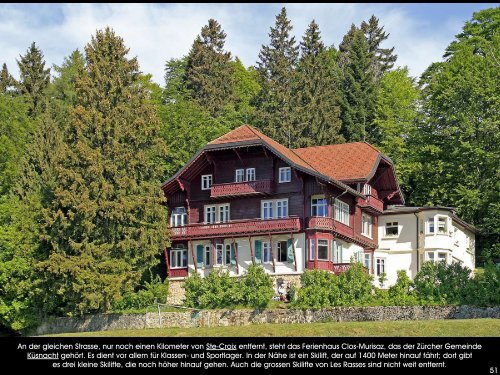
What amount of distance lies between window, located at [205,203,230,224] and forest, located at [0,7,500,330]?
165 inches

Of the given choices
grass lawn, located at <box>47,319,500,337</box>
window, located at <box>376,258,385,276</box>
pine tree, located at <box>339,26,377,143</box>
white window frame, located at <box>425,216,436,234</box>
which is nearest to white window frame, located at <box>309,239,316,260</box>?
window, located at <box>376,258,385,276</box>

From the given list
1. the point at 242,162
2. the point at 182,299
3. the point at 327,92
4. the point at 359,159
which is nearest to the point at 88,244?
the point at 182,299

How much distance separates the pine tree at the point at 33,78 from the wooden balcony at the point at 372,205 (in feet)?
112

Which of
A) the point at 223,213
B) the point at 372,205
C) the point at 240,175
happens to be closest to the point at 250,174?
the point at 240,175

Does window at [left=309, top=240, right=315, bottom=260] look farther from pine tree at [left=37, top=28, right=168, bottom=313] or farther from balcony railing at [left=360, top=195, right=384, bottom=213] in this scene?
pine tree at [left=37, top=28, right=168, bottom=313]

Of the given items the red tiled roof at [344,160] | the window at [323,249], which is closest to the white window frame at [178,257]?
the window at [323,249]

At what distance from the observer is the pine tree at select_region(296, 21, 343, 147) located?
86.0m

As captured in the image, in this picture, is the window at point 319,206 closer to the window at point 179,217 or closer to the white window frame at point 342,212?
the white window frame at point 342,212

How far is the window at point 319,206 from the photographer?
6476cm

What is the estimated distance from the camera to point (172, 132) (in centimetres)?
8481

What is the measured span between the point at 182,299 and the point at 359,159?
1530 cm

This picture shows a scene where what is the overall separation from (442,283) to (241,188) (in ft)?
53.9

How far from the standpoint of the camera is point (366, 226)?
70.8 metres
